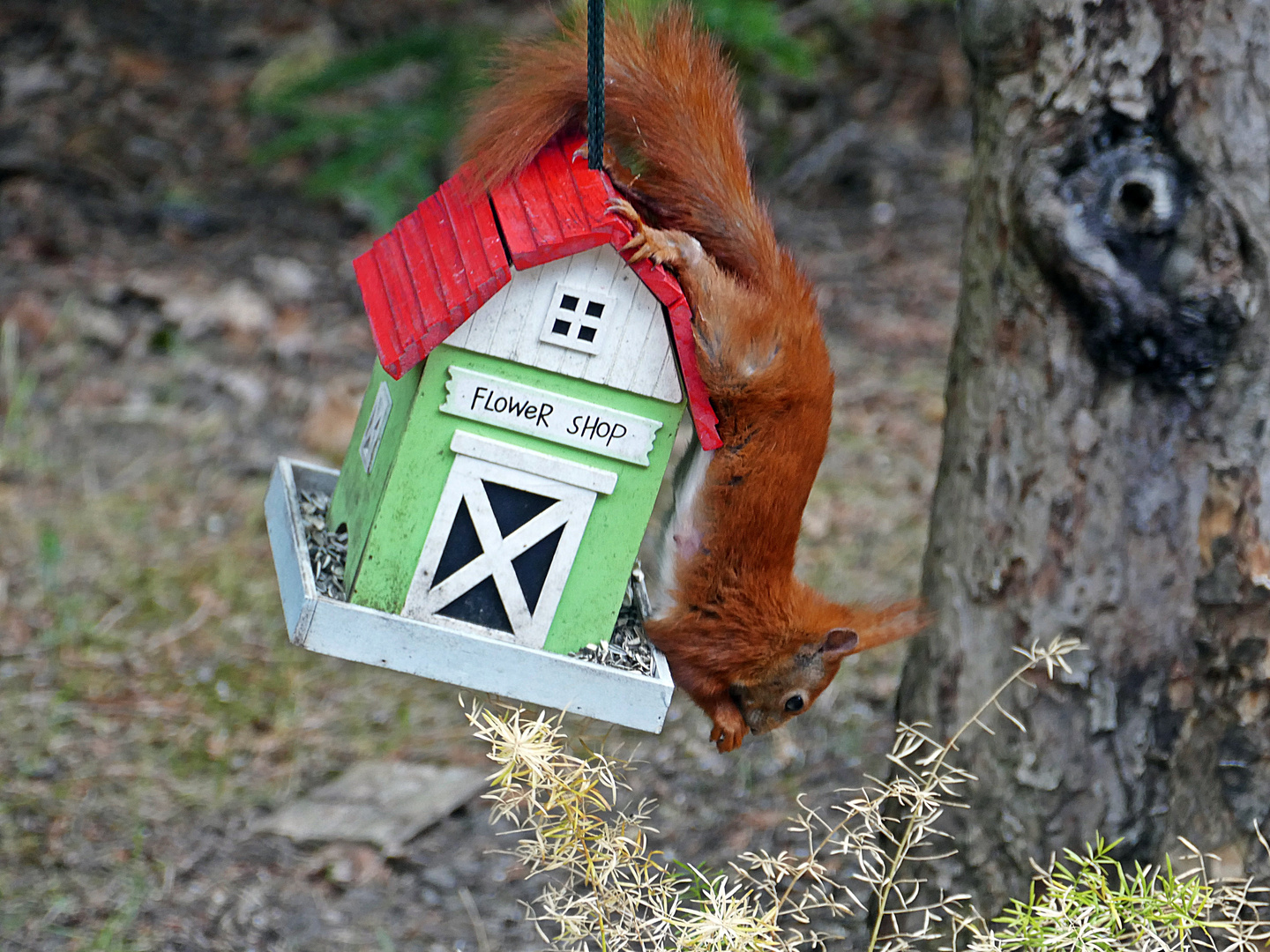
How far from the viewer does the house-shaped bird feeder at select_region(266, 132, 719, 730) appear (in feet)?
5.67

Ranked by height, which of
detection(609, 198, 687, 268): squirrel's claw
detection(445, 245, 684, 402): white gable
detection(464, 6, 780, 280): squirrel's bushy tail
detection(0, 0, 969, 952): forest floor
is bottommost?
detection(0, 0, 969, 952): forest floor

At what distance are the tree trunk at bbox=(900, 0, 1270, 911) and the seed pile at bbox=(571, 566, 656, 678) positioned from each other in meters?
0.62

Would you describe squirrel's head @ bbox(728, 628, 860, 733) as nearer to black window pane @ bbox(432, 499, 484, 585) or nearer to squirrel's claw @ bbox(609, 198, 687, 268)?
black window pane @ bbox(432, 499, 484, 585)

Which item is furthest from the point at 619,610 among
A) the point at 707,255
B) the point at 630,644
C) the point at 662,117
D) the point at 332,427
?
the point at 332,427

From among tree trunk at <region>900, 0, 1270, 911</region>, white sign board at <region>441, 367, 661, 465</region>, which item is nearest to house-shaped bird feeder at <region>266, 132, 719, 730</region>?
white sign board at <region>441, 367, 661, 465</region>

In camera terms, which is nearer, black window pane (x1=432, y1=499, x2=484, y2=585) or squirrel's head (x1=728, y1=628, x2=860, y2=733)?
black window pane (x1=432, y1=499, x2=484, y2=585)

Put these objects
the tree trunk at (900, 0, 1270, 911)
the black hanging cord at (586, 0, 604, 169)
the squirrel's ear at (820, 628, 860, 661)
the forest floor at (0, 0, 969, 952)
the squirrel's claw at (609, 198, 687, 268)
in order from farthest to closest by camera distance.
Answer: the forest floor at (0, 0, 969, 952), the squirrel's ear at (820, 628, 860, 661), the tree trunk at (900, 0, 1270, 911), the squirrel's claw at (609, 198, 687, 268), the black hanging cord at (586, 0, 604, 169)

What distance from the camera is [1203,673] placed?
2.31 m

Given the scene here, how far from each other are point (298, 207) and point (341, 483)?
181 inches

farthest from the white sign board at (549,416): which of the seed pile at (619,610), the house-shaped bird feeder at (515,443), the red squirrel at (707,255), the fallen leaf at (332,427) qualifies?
the fallen leaf at (332,427)

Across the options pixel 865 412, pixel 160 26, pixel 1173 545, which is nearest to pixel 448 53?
pixel 865 412

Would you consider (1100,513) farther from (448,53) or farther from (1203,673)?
(448,53)

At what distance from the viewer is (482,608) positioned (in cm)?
188

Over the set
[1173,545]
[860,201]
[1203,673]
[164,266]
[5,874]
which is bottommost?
[5,874]
